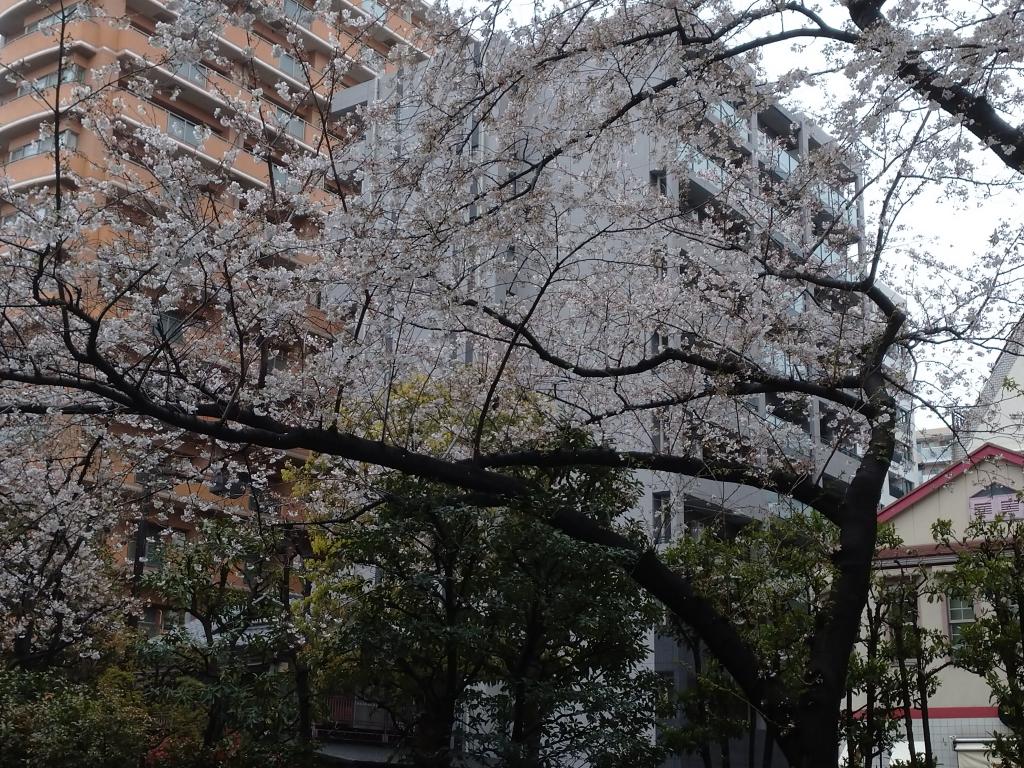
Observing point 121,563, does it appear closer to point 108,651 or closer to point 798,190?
point 108,651

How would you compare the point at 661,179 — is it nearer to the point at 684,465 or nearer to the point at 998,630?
the point at 684,465

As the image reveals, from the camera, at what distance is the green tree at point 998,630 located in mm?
8281

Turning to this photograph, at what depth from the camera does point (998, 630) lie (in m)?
8.42

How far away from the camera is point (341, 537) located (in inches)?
329

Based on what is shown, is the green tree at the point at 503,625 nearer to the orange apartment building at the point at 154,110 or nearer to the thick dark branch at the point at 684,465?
the thick dark branch at the point at 684,465

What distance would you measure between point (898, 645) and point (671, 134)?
195 inches

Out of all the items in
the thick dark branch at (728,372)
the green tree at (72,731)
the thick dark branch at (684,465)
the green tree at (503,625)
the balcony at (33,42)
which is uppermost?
the balcony at (33,42)

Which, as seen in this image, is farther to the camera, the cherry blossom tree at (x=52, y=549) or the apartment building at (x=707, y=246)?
the apartment building at (x=707, y=246)

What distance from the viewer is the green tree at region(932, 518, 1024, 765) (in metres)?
8.28

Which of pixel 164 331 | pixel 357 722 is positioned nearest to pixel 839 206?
pixel 164 331

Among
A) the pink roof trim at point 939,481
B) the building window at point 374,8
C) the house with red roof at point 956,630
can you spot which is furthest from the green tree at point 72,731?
the pink roof trim at point 939,481

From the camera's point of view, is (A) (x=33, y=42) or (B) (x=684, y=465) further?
(A) (x=33, y=42)

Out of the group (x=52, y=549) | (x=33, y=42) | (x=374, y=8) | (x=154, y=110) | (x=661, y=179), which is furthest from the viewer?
(x=33, y=42)

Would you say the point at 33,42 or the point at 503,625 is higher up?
the point at 33,42
